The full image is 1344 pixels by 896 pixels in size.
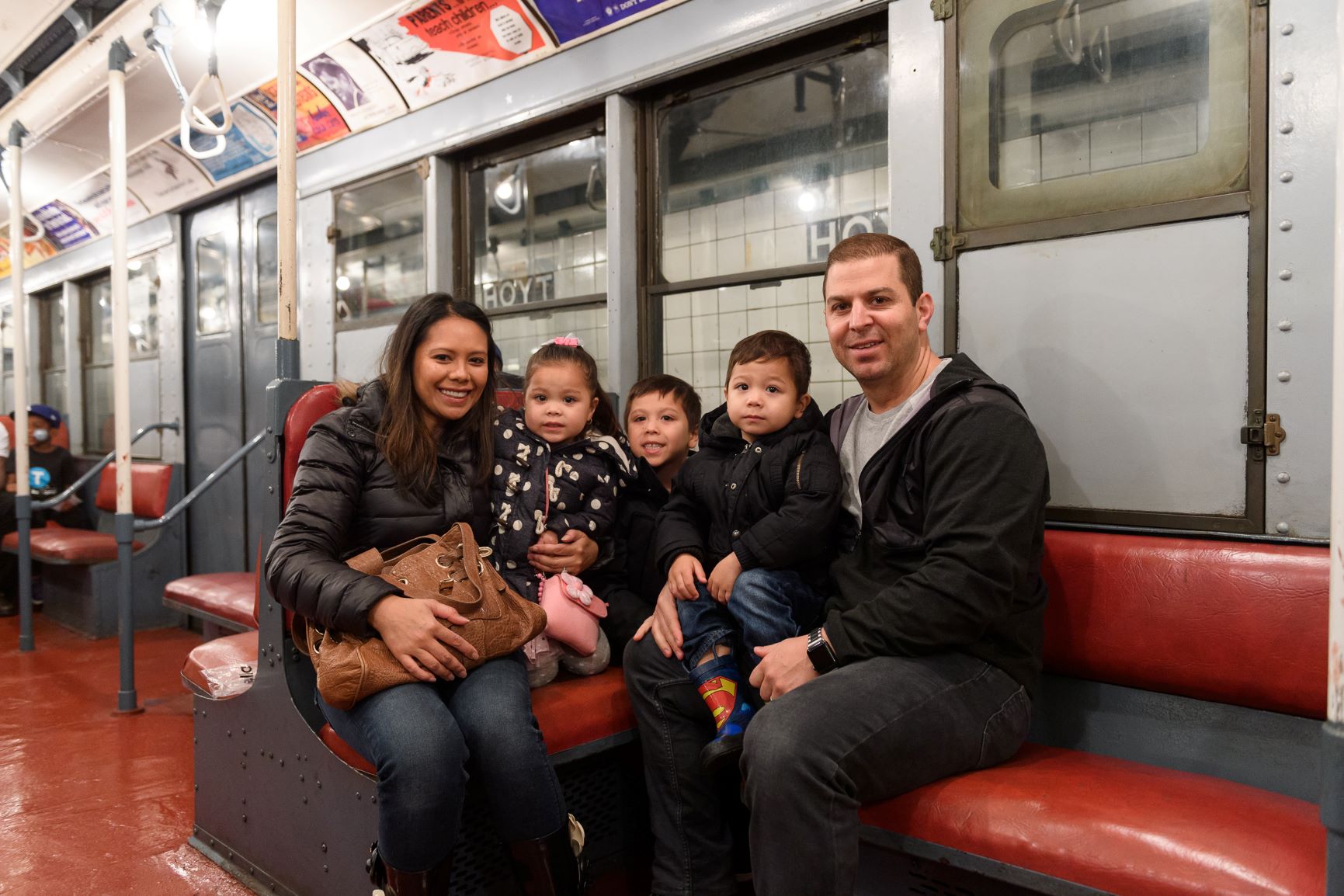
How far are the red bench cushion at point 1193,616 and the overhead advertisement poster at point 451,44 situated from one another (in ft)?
9.24

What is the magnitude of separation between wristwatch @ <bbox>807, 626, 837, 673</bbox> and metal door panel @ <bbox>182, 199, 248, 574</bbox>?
4.62 m

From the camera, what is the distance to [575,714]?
2.08m

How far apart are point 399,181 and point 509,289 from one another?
0.86m

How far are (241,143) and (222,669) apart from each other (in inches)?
144

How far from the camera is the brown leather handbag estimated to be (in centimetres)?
177

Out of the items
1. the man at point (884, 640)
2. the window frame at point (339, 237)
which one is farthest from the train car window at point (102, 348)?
the man at point (884, 640)

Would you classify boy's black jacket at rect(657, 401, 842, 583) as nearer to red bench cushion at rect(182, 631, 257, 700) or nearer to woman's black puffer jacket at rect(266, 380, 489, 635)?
woman's black puffer jacket at rect(266, 380, 489, 635)

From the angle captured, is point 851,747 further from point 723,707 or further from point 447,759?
point 447,759

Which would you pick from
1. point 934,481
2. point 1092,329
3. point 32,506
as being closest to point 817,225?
point 1092,329

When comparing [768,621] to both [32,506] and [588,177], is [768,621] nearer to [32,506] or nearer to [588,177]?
[588,177]

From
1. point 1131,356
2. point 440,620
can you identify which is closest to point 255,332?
point 440,620

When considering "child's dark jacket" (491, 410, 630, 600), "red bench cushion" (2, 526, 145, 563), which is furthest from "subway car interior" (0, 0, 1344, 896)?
"red bench cushion" (2, 526, 145, 563)

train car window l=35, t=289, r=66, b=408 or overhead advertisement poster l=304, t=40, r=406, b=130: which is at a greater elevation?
overhead advertisement poster l=304, t=40, r=406, b=130

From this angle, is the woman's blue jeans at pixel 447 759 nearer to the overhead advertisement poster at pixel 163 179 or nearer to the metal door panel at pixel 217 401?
the metal door panel at pixel 217 401
